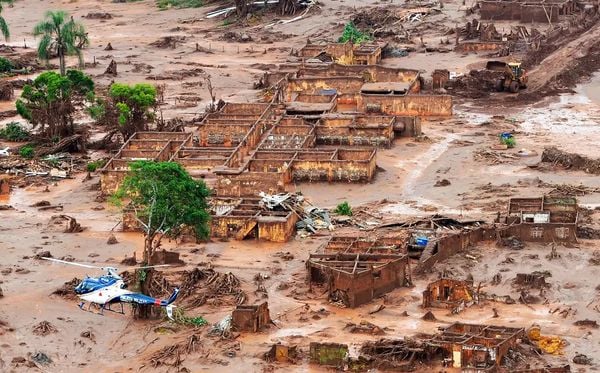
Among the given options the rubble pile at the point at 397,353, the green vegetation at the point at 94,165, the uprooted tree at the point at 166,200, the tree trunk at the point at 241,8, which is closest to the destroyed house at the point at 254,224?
the uprooted tree at the point at 166,200

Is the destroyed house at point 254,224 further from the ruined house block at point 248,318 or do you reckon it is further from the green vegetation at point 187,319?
the ruined house block at point 248,318

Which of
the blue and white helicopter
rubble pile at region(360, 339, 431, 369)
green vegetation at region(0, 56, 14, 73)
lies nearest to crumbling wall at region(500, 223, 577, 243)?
rubble pile at region(360, 339, 431, 369)

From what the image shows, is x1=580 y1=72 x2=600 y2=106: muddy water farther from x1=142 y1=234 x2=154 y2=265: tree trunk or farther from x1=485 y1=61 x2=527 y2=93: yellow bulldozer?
x1=142 y1=234 x2=154 y2=265: tree trunk

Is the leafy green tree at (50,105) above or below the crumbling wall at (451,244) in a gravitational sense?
above

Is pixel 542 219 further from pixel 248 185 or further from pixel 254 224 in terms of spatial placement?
pixel 248 185

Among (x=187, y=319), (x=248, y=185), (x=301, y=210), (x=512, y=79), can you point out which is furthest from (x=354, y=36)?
(x=187, y=319)

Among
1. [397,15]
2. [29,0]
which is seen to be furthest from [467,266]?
[29,0]

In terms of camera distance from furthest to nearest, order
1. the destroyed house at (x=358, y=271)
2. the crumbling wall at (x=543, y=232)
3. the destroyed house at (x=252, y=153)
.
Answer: the destroyed house at (x=252, y=153)
the crumbling wall at (x=543, y=232)
the destroyed house at (x=358, y=271)

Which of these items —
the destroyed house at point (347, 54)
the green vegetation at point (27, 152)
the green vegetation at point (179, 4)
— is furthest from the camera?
the green vegetation at point (179, 4)
